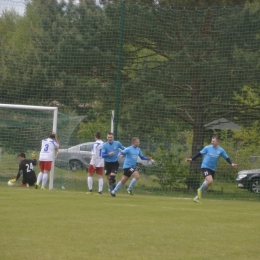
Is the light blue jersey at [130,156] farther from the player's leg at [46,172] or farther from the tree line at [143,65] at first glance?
the tree line at [143,65]

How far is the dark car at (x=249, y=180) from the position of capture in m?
24.1

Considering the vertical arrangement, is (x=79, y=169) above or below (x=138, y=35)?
below

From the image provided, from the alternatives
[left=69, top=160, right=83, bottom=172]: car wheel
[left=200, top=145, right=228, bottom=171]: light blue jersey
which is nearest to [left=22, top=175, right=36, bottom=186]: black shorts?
[left=69, top=160, right=83, bottom=172]: car wheel

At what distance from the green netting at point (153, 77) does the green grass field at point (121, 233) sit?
34.5 ft

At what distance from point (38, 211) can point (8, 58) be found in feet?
48.4

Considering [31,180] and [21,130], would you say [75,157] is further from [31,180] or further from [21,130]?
[21,130]

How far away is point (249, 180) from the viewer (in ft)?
79.3

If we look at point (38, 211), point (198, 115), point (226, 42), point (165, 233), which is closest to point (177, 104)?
point (198, 115)

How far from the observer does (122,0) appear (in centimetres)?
2555

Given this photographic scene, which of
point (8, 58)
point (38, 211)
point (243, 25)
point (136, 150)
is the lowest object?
point (38, 211)

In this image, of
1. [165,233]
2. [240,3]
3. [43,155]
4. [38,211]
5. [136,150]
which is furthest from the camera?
[240,3]

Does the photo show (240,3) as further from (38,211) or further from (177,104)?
(38,211)

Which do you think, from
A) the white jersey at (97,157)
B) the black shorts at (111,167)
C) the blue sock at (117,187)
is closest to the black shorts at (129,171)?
the blue sock at (117,187)

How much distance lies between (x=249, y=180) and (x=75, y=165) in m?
6.47
